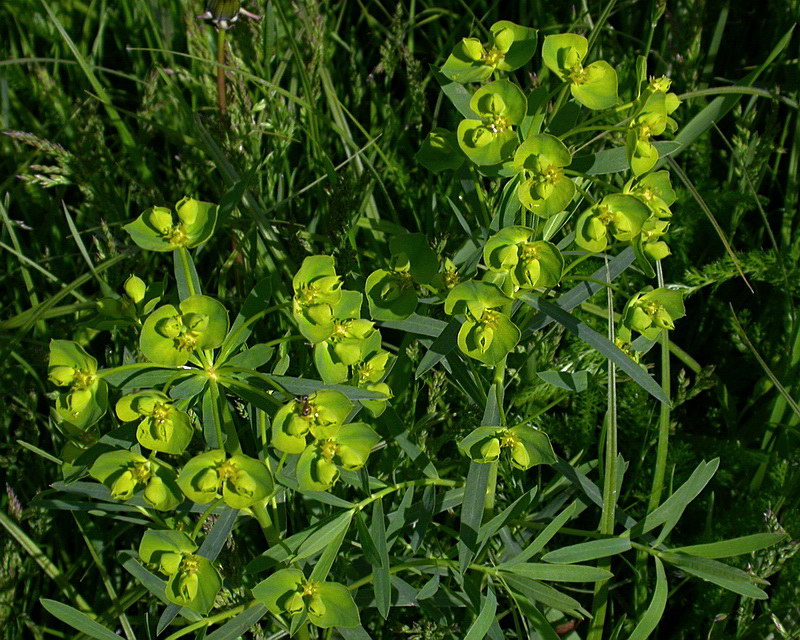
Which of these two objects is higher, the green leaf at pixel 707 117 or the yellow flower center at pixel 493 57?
the yellow flower center at pixel 493 57

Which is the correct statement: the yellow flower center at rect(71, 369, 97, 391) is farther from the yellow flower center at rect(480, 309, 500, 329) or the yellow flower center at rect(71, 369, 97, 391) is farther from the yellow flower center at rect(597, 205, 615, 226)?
the yellow flower center at rect(597, 205, 615, 226)

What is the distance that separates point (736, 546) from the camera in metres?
1.43

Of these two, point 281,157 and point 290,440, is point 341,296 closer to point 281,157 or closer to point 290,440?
point 290,440

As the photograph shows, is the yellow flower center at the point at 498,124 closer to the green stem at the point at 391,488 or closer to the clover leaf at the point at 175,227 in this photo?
the clover leaf at the point at 175,227

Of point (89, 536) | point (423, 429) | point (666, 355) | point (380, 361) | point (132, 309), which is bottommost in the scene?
point (89, 536)

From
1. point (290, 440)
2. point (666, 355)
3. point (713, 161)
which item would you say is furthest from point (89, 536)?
point (713, 161)

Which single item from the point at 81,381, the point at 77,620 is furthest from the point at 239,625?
the point at 81,381

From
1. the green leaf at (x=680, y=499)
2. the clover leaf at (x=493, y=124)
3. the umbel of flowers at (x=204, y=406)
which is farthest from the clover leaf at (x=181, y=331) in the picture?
the green leaf at (x=680, y=499)

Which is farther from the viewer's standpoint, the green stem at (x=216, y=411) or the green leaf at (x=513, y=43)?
the green leaf at (x=513, y=43)

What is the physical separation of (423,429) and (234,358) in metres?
0.55

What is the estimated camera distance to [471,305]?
1.22m

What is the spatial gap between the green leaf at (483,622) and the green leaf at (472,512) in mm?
100

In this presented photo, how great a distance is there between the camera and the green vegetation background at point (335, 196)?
180 cm

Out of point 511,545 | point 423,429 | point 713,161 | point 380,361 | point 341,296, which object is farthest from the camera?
point 713,161
